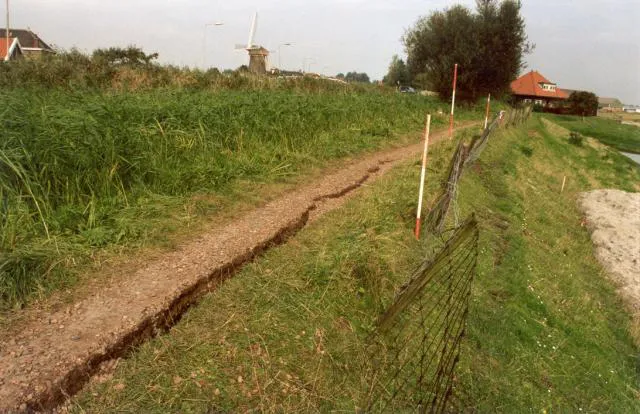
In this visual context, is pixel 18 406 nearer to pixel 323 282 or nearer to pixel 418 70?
pixel 323 282

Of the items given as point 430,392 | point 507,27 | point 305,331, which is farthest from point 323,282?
point 507,27

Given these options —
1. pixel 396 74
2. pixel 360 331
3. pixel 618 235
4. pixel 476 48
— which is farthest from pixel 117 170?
pixel 396 74

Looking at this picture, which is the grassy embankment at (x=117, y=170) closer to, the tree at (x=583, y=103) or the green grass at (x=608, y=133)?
the green grass at (x=608, y=133)

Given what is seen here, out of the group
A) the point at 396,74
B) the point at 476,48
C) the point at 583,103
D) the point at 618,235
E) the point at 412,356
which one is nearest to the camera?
the point at 412,356

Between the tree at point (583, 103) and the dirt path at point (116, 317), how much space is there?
181ft

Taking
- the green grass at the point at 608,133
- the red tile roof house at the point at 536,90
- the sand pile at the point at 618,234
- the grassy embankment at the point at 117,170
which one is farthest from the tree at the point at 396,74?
the grassy embankment at the point at 117,170

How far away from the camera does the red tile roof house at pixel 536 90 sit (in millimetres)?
53094

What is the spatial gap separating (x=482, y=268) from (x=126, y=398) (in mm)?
4861

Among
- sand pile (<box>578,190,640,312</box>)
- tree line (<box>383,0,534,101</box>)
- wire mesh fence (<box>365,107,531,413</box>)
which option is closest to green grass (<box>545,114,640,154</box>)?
tree line (<box>383,0,534,101</box>)

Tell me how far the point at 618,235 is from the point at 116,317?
476 inches

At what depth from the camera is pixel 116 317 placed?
360 cm

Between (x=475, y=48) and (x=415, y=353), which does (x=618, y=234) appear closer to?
(x=415, y=353)

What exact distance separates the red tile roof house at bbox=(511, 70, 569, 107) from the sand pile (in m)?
40.0

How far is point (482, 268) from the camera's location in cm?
632
